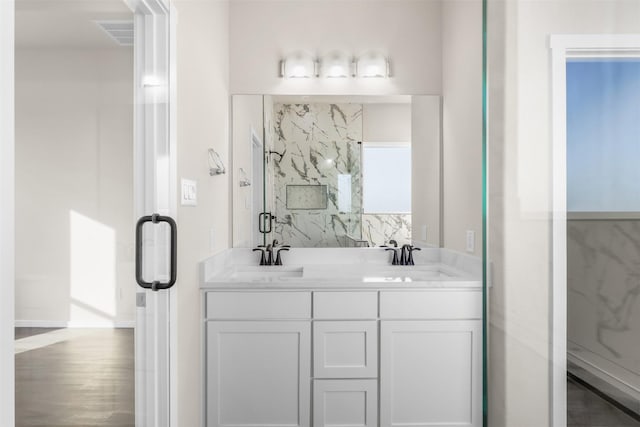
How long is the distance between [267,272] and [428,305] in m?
1.03

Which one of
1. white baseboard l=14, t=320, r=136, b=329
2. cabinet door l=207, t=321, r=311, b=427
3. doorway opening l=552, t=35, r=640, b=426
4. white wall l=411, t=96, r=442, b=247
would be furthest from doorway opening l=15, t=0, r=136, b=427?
white wall l=411, t=96, r=442, b=247

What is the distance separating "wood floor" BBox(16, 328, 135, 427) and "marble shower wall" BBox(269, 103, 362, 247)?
1477mm

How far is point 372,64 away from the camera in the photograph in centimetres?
274

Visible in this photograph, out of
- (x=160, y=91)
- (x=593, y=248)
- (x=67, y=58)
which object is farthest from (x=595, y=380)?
(x=160, y=91)

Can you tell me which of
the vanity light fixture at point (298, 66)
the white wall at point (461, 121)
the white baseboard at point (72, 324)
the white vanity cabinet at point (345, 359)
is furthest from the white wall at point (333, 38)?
the white baseboard at point (72, 324)

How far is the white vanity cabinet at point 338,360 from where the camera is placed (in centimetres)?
211

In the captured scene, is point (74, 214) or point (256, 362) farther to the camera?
point (256, 362)

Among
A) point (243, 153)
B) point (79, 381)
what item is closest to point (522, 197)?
point (79, 381)

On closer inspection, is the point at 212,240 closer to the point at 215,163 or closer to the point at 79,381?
the point at 215,163

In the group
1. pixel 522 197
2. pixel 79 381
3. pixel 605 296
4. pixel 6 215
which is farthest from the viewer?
pixel 79 381

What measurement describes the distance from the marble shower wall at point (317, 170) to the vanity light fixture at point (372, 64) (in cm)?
22

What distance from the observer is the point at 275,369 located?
211 centimetres

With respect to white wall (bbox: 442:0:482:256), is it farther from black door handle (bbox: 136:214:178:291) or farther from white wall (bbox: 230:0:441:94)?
black door handle (bbox: 136:214:178:291)

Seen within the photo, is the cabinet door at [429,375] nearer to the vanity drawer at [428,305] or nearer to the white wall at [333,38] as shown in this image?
the vanity drawer at [428,305]
